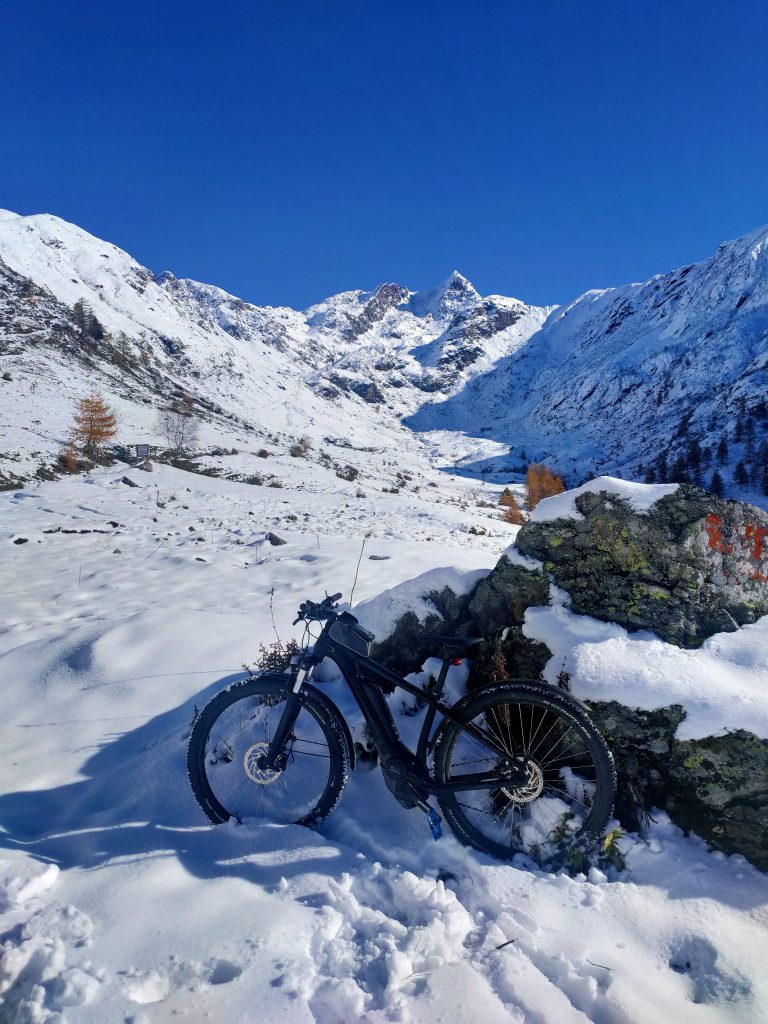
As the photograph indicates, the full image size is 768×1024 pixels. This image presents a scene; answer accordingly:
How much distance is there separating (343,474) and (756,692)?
156 ft

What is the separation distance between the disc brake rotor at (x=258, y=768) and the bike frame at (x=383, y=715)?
0.06 meters

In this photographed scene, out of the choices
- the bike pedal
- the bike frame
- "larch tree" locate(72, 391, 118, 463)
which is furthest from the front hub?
"larch tree" locate(72, 391, 118, 463)

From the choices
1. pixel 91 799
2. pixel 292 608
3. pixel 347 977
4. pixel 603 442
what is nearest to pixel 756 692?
pixel 347 977

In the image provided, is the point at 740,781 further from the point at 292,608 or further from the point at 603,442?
the point at 603,442

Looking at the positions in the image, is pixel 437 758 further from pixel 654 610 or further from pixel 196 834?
pixel 654 610

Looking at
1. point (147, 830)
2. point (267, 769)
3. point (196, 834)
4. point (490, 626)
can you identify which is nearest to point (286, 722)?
point (267, 769)

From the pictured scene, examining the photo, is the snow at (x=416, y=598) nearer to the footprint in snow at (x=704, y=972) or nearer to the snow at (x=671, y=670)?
the snow at (x=671, y=670)

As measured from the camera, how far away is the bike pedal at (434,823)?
349 centimetres

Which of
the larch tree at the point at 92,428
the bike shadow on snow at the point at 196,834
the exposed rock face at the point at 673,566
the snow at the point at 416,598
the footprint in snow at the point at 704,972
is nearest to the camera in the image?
the footprint in snow at the point at 704,972

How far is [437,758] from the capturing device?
12.1 feet

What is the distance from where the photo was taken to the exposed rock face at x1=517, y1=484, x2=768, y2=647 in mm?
4062

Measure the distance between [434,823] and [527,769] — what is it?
0.74 m

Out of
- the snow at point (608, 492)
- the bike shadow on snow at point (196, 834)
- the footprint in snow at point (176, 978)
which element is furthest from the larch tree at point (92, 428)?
the footprint in snow at point (176, 978)

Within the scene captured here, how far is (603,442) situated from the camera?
631 ft
